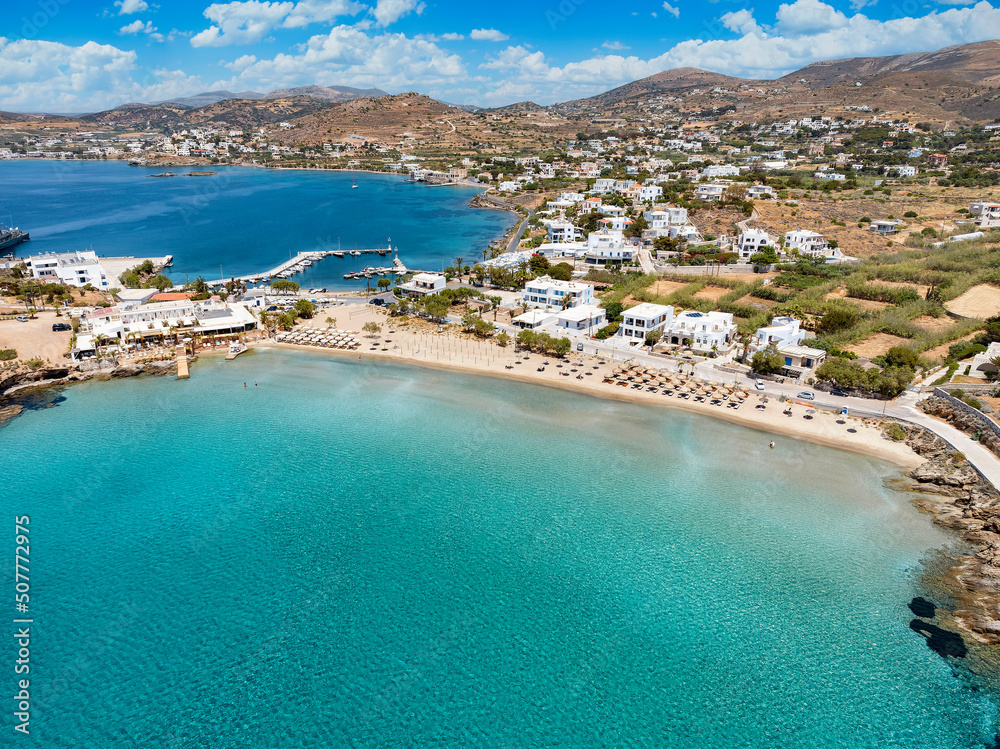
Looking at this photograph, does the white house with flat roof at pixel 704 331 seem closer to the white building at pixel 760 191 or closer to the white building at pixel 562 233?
the white building at pixel 562 233

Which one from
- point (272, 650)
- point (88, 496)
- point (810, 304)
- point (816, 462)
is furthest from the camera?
point (810, 304)

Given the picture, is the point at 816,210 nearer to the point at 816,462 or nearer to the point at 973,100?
the point at 816,462

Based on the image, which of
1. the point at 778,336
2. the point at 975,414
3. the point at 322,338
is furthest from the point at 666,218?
the point at 975,414

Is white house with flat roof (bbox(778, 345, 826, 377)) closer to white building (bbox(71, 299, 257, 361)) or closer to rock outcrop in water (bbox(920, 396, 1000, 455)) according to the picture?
rock outcrop in water (bbox(920, 396, 1000, 455))

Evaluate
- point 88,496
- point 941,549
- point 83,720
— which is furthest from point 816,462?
point 88,496

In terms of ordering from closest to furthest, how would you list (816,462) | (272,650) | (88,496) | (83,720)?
(83,720) → (272,650) → (88,496) → (816,462)

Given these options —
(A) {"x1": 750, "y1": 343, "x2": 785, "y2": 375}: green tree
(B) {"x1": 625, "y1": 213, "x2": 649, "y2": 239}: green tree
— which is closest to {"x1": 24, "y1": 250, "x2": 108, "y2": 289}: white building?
(B) {"x1": 625, "y1": 213, "x2": 649, "y2": 239}: green tree
